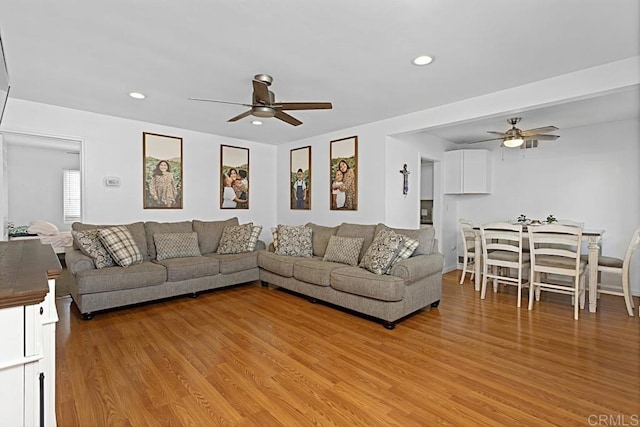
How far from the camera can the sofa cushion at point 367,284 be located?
10.5 feet

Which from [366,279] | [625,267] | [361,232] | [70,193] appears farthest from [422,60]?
[70,193]

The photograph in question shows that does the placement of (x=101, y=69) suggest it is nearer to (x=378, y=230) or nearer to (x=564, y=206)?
(x=378, y=230)

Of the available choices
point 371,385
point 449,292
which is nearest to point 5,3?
point 371,385

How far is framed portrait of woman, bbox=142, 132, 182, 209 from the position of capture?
4734mm

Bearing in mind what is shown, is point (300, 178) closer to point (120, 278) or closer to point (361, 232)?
point (361, 232)

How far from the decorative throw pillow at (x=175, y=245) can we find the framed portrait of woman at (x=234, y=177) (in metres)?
1.15

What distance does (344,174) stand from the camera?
5113mm

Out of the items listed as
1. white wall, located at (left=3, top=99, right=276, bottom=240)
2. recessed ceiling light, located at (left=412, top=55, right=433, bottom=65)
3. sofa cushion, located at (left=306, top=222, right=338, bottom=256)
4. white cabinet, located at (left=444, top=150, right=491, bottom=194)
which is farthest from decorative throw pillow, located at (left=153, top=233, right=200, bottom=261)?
white cabinet, located at (left=444, top=150, right=491, bottom=194)

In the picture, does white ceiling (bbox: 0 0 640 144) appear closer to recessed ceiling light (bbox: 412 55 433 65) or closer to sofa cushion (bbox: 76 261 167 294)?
recessed ceiling light (bbox: 412 55 433 65)

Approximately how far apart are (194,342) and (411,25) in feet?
9.87

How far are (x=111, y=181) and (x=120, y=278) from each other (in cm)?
158

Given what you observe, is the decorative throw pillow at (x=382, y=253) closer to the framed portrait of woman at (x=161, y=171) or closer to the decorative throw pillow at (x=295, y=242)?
the decorative throw pillow at (x=295, y=242)

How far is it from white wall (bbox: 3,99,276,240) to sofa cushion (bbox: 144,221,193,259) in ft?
0.98

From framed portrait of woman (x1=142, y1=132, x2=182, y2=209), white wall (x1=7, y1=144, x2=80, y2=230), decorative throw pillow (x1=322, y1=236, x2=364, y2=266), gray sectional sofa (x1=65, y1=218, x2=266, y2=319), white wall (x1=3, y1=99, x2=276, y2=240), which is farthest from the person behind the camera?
white wall (x1=7, y1=144, x2=80, y2=230)
